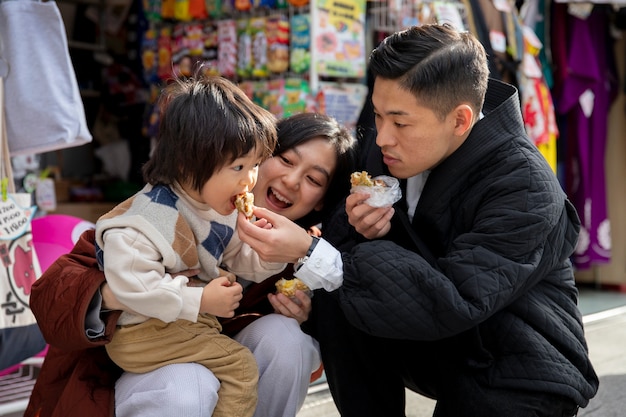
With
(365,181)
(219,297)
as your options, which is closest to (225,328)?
(219,297)

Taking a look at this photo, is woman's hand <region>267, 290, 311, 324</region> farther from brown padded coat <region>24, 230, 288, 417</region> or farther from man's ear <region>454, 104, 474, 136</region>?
man's ear <region>454, 104, 474, 136</region>

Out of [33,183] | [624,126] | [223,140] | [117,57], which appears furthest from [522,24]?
[223,140]

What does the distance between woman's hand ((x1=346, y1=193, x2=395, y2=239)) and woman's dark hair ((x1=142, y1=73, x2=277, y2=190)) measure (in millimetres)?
281

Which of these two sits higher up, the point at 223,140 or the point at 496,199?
the point at 223,140

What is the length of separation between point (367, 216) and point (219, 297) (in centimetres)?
46

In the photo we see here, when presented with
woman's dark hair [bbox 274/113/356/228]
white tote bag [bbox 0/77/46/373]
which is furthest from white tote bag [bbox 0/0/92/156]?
woman's dark hair [bbox 274/113/356/228]

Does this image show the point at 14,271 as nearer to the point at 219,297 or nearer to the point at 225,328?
the point at 225,328

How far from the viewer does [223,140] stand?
1818 millimetres

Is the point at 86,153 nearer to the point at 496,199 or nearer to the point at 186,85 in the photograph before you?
the point at 186,85

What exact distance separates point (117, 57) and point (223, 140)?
A: 11.7 ft

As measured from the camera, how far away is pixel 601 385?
10.6ft

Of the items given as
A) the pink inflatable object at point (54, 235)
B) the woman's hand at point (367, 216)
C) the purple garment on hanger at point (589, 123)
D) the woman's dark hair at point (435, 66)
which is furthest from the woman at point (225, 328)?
the purple garment on hanger at point (589, 123)

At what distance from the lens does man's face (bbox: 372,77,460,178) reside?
1.92m

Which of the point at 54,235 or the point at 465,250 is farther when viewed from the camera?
the point at 54,235
